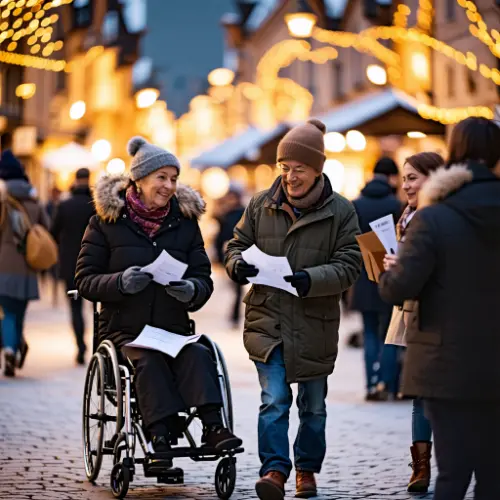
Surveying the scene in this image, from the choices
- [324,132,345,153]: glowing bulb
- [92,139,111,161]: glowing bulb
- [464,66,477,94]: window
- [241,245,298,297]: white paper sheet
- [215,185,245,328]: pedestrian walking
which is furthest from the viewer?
[92,139,111,161]: glowing bulb

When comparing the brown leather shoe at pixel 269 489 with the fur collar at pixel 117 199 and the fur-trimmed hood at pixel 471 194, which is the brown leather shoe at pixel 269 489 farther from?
the fur-trimmed hood at pixel 471 194

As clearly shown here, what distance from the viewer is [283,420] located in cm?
795

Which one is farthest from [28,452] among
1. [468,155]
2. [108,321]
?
[468,155]

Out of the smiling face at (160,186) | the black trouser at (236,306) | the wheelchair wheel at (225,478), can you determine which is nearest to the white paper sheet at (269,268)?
the smiling face at (160,186)

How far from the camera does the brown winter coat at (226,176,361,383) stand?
789 centimetres

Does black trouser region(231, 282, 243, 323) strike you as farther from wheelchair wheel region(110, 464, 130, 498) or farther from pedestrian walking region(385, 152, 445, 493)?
wheelchair wheel region(110, 464, 130, 498)

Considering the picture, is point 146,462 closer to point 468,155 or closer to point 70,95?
point 468,155

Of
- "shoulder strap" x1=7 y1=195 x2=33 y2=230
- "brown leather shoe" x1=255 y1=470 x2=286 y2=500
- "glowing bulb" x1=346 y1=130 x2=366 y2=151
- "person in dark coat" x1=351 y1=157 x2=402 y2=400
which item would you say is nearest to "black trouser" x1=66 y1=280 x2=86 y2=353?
"shoulder strap" x1=7 y1=195 x2=33 y2=230

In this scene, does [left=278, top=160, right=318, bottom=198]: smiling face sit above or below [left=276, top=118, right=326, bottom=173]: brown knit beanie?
below

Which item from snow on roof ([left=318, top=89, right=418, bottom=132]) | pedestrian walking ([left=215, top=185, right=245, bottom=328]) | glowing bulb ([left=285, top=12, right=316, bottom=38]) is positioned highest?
glowing bulb ([left=285, top=12, right=316, bottom=38])

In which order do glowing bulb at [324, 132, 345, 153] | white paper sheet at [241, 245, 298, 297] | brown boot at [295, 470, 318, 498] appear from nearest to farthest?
1. white paper sheet at [241, 245, 298, 297]
2. brown boot at [295, 470, 318, 498]
3. glowing bulb at [324, 132, 345, 153]

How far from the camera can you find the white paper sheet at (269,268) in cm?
770

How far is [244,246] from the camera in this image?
8.16 m

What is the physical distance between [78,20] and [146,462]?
46.7 m
